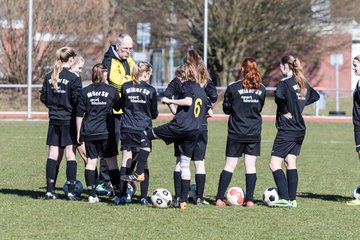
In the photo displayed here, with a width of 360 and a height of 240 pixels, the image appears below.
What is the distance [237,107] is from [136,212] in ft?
5.84

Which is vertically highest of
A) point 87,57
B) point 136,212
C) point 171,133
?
point 87,57

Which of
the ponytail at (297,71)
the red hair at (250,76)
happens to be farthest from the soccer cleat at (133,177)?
the ponytail at (297,71)

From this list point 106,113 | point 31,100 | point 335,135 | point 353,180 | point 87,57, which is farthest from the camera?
point 87,57

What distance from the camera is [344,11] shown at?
3656cm

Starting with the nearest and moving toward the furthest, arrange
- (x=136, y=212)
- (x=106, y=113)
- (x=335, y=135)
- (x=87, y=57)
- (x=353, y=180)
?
(x=136, y=212) < (x=106, y=113) < (x=353, y=180) < (x=335, y=135) < (x=87, y=57)

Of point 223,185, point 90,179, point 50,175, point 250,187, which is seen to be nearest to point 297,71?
point 250,187

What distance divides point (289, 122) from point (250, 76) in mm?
769

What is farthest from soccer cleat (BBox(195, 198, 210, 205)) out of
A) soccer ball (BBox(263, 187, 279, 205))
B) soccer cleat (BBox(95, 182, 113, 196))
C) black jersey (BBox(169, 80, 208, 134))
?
soccer cleat (BBox(95, 182, 113, 196))

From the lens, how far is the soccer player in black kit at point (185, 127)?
32.5ft

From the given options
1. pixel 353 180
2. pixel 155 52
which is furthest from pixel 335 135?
pixel 155 52

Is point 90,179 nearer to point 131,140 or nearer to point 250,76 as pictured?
point 131,140

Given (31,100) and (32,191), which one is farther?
(31,100)

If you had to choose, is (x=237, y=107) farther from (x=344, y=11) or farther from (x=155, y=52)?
(x=155, y=52)

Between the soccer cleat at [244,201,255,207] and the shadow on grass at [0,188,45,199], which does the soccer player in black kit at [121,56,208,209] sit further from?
the shadow on grass at [0,188,45,199]
